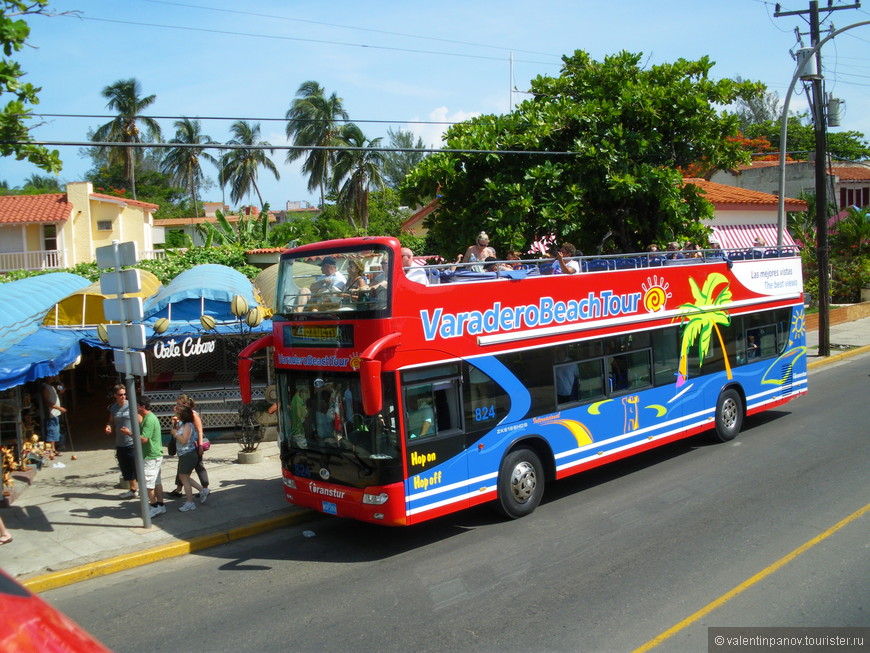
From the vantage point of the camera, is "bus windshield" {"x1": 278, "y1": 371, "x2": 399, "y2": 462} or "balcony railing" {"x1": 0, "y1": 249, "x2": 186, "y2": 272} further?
"balcony railing" {"x1": 0, "y1": 249, "x2": 186, "y2": 272}

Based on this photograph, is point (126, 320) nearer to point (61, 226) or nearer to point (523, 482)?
point (523, 482)

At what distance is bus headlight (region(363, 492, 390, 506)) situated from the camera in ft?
26.8

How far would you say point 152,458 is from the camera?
10.1 m

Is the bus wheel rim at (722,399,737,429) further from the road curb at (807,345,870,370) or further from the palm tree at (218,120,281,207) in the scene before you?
the palm tree at (218,120,281,207)

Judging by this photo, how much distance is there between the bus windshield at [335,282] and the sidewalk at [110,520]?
3.01 meters

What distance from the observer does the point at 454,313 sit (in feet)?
29.1

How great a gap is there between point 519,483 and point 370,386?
117 inches

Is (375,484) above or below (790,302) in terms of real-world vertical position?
below

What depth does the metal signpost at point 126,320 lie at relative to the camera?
9.34 m

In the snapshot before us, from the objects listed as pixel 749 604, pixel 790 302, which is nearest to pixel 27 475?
pixel 749 604

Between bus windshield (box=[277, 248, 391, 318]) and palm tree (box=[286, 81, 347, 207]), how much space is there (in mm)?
37417

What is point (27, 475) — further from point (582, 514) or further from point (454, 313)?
point (582, 514)

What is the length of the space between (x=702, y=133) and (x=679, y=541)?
432 inches

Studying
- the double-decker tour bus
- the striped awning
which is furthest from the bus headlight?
the striped awning
